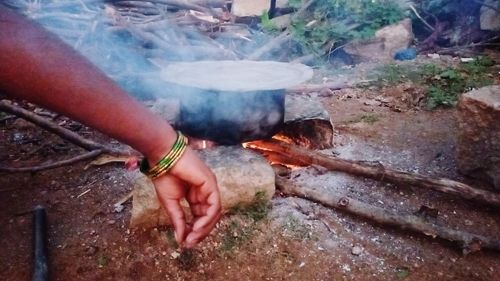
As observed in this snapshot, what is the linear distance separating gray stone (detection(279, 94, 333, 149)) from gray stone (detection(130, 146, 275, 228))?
0.88 m

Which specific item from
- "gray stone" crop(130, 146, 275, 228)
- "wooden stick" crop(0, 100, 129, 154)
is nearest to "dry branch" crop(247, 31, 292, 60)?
"wooden stick" crop(0, 100, 129, 154)

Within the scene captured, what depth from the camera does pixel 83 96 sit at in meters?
1.07

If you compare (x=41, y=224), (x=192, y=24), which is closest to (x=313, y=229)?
(x=41, y=224)

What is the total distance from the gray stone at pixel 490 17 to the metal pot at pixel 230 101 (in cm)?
558

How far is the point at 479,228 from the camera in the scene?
112 inches

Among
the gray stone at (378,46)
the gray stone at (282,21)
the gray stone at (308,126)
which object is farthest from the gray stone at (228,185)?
the gray stone at (282,21)

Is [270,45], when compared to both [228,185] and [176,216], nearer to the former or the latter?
[228,185]

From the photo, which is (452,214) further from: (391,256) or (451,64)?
(451,64)

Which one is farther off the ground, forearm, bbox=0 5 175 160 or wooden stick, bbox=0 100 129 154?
forearm, bbox=0 5 175 160

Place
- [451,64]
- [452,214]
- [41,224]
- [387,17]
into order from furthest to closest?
Answer: [387,17], [451,64], [452,214], [41,224]

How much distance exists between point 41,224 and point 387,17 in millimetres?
6786

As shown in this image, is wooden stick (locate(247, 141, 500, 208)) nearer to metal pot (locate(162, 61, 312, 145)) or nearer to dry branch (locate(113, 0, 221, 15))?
metal pot (locate(162, 61, 312, 145))

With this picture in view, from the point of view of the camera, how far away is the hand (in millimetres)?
1354

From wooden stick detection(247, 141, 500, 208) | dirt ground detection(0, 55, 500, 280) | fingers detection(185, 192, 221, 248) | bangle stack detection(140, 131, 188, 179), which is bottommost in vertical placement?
dirt ground detection(0, 55, 500, 280)
